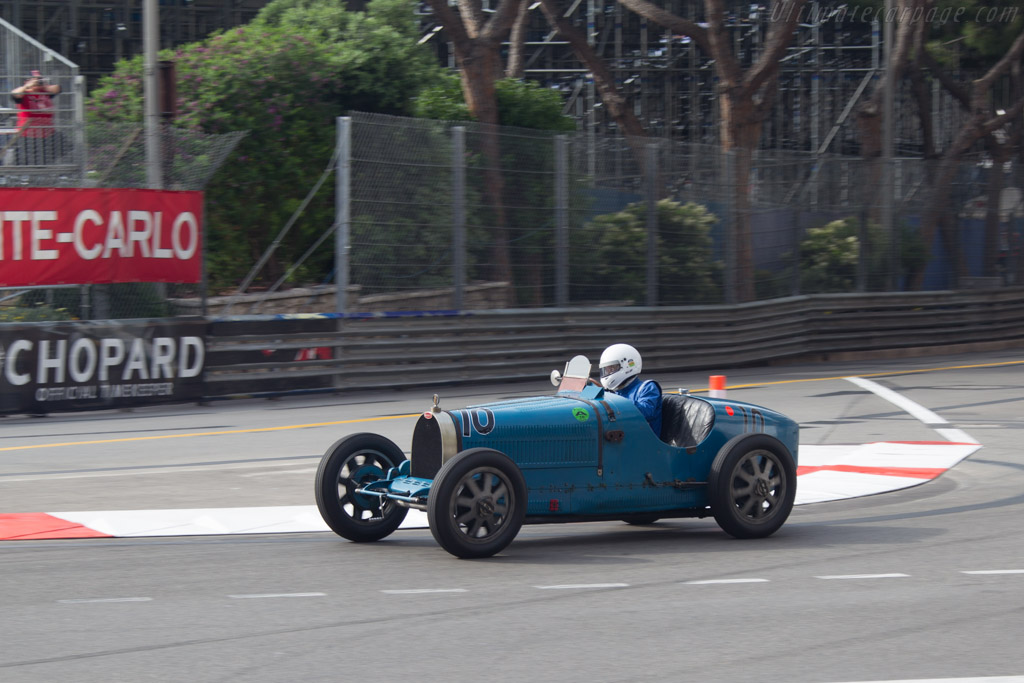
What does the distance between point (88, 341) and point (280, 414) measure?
7.70 feet

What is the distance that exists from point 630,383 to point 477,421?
48.0 inches

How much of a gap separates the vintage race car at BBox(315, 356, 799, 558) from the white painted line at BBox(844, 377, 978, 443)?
577 centimetres

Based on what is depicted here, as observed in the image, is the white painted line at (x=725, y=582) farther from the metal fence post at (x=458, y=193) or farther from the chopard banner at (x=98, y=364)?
the metal fence post at (x=458, y=193)

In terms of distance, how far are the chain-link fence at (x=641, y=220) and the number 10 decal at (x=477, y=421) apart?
30.5 feet

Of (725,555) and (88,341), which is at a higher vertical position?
(88,341)

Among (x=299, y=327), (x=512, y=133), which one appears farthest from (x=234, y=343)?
(x=512, y=133)

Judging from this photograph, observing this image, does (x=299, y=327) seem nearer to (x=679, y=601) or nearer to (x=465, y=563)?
(x=465, y=563)

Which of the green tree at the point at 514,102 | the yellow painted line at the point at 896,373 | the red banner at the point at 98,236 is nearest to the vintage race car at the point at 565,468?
the red banner at the point at 98,236

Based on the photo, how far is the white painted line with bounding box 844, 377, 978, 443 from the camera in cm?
1376

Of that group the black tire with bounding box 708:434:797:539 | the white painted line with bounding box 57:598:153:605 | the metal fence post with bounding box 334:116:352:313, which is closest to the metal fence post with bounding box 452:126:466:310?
the metal fence post with bounding box 334:116:352:313

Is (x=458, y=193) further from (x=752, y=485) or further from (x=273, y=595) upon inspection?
(x=273, y=595)

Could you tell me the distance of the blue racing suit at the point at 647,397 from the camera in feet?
27.3

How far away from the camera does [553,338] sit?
19469 millimetres

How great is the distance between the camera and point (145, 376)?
1543cm
